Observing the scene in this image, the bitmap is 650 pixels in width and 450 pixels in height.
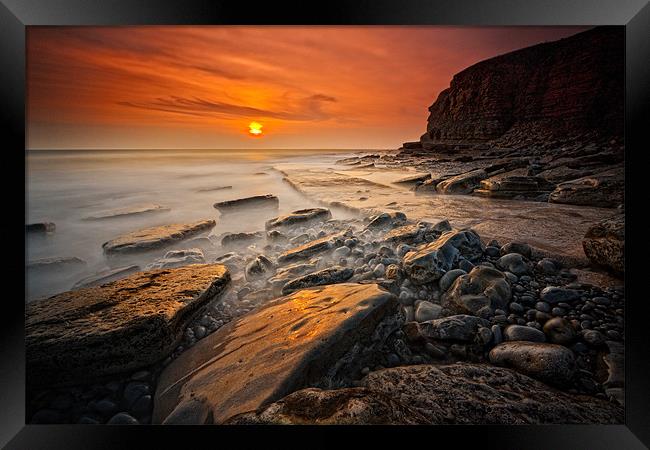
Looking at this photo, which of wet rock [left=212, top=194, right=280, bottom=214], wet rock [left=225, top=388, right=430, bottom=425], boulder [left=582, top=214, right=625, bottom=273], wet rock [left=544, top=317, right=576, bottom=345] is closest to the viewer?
wet rock [left=225, top=388, right=430, bottom=425]

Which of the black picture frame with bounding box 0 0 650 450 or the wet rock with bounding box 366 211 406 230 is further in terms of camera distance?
the wet rock with bounding box 366 211 406 230

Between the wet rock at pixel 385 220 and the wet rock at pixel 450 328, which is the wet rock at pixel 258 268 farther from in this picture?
the wet rock at pixel 450 328

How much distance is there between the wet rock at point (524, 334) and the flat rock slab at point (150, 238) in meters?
1.98

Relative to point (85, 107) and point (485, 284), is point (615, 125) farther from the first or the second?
point (85, 107)

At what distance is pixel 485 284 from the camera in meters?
1.69

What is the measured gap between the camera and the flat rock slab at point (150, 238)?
1.86 m

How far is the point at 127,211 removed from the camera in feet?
6.20

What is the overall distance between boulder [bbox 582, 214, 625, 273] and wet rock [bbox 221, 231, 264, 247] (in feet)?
6.56

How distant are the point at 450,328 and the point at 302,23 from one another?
1.93 m

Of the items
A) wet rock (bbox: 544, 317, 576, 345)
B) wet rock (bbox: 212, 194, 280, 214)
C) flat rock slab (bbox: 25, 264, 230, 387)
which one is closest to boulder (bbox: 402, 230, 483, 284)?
wet rock (bbox: 544, 317, 576, 345)

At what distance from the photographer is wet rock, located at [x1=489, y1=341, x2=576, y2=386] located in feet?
4.65

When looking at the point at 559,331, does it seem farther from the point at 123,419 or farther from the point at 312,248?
the point at 123,419

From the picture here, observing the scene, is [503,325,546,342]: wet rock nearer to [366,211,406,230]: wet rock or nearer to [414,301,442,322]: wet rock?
[414,301,442,322]: wet rock
